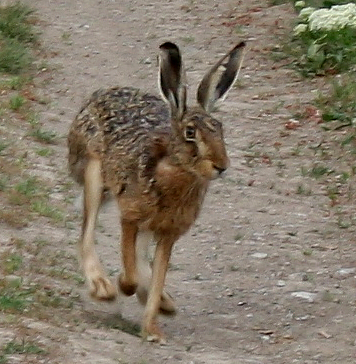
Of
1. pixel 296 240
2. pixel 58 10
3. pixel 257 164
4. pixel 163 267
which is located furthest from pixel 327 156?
pixel 58 10

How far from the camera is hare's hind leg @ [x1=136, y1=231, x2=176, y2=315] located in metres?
7.18

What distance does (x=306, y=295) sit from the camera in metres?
7.88

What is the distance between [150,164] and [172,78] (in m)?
0.58

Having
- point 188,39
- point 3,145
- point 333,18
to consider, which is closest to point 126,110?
point 3,145

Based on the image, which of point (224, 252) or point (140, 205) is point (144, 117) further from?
point (224, 252)

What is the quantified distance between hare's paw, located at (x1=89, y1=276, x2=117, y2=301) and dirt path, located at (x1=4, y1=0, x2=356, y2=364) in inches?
4.4

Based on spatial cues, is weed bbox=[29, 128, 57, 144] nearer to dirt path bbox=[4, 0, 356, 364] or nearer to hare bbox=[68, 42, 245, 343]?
dirt path bbox=[4, 0, 356, 364]

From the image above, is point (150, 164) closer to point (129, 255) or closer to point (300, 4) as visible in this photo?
point (129, 255)

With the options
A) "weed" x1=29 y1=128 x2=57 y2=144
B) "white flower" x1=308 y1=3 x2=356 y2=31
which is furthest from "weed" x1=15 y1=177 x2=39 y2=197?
"white flower" x1=308 y1=3 x2=356 y2=31

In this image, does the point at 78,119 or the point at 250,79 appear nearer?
the point at 78,119

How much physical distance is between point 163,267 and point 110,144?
90 cm

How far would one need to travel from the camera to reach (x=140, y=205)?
689 cm

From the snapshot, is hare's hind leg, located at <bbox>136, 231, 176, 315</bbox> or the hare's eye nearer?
the hare's eye

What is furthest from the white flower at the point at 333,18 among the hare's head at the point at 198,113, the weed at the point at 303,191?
the hare's head at the point at 198,113
